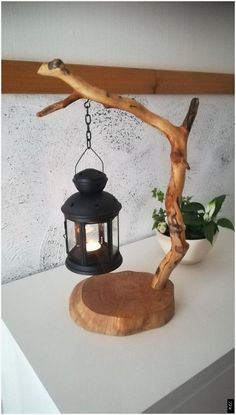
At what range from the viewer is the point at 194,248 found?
95 centimetres

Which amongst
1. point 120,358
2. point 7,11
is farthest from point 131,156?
point 120,358

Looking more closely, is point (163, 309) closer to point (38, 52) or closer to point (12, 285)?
point (12, 285)

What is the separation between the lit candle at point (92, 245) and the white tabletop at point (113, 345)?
179 mm

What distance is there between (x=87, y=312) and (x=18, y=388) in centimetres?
26

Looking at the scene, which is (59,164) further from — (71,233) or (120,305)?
(120,305)

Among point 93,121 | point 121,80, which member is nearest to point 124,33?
point 121,80

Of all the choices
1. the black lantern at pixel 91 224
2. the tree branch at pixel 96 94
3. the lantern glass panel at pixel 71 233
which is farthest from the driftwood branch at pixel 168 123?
the lantern glass panel at pixel 71 233

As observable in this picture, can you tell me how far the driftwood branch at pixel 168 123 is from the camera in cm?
60

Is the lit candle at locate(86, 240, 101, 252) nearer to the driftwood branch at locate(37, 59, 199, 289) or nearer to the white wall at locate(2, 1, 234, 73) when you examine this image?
the driftwood branch at locate(37, 59, 199, 289)

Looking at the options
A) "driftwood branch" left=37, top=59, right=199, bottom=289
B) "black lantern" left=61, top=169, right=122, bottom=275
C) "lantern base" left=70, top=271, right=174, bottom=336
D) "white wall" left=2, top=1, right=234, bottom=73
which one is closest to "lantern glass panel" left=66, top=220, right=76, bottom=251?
"black lantern" left=61, top=169, right=122, bottom=275

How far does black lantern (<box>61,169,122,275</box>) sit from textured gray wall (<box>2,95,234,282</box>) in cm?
22

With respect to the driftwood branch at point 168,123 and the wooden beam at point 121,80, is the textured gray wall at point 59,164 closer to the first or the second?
the wooden beam at point 121,80

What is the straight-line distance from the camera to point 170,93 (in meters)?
1.11

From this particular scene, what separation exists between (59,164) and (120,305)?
0.45 metres
